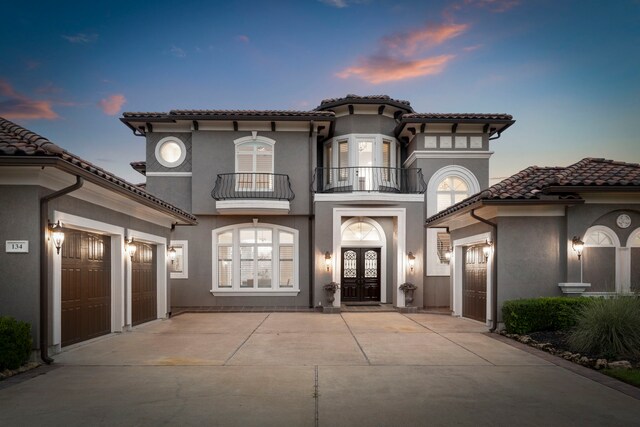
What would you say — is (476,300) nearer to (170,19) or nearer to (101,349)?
(101,349)

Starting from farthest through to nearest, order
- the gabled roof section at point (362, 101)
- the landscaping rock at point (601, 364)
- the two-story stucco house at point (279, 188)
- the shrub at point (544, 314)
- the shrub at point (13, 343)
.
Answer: the gabled roof section at point (362, 101) → the two-story stucco house at point (279, 188) → the shrub at point (544, 314) → the landscaping rock at point (601, 364) → the shrub at point (13, 343)

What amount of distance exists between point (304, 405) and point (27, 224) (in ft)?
18.4

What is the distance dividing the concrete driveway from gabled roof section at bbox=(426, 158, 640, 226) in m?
3.31

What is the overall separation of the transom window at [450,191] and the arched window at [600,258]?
6.33 m

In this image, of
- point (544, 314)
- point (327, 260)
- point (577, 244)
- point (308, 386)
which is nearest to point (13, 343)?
point (308, 386)

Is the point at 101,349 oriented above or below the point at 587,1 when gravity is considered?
below

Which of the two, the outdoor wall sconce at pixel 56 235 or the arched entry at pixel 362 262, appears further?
the arched entry at pixel 362 262

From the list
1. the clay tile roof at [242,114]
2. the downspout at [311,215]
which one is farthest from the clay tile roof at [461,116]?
the downspout at [311,215]

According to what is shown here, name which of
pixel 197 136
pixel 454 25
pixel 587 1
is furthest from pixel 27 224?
pixel 587 1

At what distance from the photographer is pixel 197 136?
57.7ft

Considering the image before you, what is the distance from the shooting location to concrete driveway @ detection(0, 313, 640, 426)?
4.98m

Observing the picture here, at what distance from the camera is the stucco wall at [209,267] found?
17500 mm

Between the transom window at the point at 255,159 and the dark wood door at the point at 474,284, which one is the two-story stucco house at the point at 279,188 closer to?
the transom window at the point at 255,159

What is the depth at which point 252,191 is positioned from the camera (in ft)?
56.1
